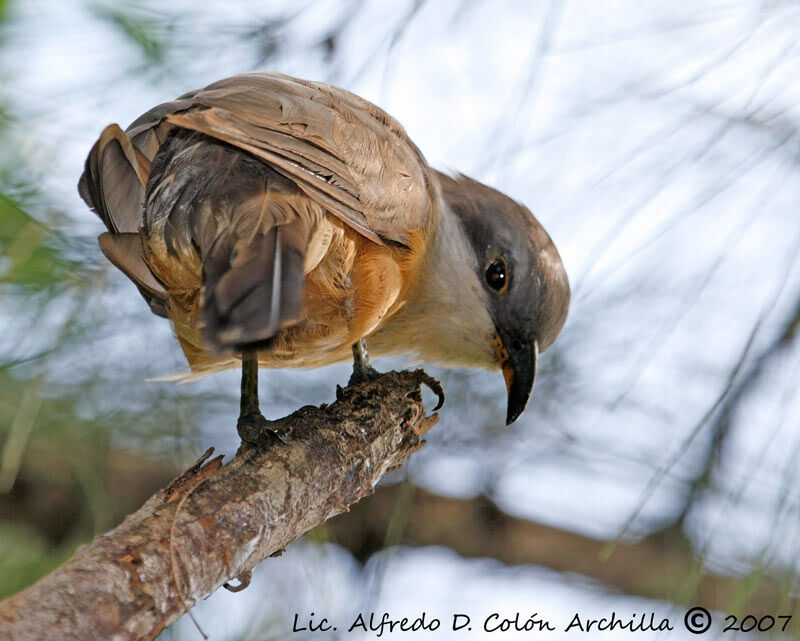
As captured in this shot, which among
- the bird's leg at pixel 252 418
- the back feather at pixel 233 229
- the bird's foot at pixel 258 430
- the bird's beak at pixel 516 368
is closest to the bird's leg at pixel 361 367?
the bird's beak at pixel 516 368

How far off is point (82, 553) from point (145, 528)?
134 millimetres

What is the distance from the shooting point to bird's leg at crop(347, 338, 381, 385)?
2.83m

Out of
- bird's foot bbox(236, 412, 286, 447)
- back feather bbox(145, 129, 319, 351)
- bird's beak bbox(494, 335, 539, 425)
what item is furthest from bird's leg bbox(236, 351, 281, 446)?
bird's beak bbox(494, 335, 539, 425)

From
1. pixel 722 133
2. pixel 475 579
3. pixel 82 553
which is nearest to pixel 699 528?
pixel 475 579

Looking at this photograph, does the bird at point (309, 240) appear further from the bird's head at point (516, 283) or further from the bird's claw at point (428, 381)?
the bird's claw at point (428, 381)

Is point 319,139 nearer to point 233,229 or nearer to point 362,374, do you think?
point 233,229

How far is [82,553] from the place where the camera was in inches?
56.9

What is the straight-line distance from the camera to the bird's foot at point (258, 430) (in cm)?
211

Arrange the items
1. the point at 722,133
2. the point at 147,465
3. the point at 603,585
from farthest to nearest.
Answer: the point at 603,585 < the point at 147,465 < the point at 722,133

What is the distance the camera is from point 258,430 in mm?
2166

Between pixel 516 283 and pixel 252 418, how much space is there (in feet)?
3.50

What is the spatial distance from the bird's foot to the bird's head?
0.83 metres

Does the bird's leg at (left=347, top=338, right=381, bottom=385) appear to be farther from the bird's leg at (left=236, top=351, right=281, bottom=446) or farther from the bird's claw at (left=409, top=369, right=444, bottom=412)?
the bird's leg at (left=236, top=351, right=281, bottom=446)

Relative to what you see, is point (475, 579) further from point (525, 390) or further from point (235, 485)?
point (235, 485)
